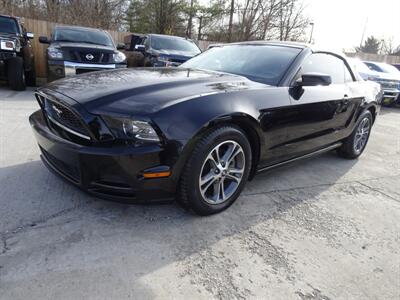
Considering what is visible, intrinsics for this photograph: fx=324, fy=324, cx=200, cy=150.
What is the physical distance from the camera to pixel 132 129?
217 centimetres

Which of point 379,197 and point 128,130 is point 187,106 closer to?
point 128,130

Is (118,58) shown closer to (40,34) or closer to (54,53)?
(54,53)

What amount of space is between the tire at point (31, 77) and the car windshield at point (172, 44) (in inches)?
131

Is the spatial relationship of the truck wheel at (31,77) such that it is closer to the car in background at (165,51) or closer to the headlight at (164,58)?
the car in background at (165,51)

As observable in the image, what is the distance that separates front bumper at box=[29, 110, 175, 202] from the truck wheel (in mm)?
7470

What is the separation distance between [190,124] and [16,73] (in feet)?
23.0

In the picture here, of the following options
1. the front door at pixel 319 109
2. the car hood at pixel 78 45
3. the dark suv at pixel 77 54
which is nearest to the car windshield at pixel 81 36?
the dark suv at pixel 77 54

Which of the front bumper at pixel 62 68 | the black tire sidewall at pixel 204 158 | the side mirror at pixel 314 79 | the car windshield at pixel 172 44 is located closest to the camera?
the black tire sidewall at pixel 204 158

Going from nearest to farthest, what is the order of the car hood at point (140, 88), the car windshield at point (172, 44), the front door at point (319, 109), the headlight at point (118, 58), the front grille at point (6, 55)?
the car hood at point (140, 88), the front door at point (319, 109), the front grille at point (6, 55), the headlight at point (118, 58), the car windshield at point (172, 44)

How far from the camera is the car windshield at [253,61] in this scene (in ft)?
10.5

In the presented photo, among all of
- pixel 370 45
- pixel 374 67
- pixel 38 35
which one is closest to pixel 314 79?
pixel 38 35

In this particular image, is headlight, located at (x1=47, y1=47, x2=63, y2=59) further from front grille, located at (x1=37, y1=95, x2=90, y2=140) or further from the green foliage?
the green foliage

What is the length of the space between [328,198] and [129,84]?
2.26 m

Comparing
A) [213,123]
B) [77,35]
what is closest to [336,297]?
[213,123]
